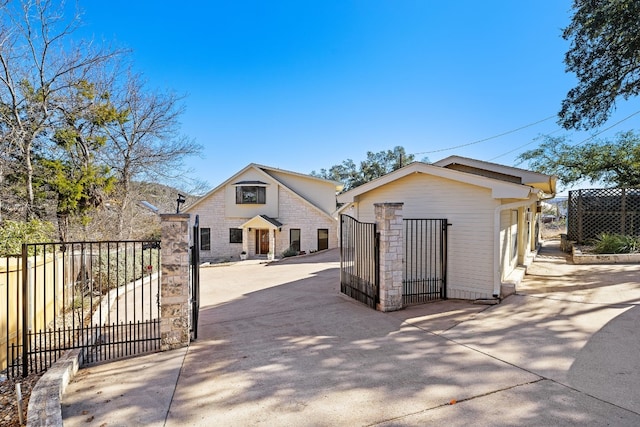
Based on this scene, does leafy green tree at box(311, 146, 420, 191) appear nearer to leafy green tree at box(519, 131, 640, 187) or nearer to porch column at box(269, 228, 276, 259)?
porch column at box(269, 228, 276, 259)

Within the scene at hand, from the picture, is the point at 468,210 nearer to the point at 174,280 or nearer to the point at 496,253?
the point at 496,253

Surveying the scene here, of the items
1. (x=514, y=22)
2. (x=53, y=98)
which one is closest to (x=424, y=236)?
(x=514, y=22)

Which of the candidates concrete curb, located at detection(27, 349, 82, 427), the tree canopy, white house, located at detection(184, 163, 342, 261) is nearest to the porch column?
white house, located at detection(184, 163, 342, 261)

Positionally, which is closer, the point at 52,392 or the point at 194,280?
the point at 52,392

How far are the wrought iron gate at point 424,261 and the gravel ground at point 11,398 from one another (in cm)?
618

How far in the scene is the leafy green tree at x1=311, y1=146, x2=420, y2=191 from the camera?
117ft

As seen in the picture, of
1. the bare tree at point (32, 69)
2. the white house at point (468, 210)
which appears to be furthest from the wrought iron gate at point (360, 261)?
the bare tree at point (32, 69)

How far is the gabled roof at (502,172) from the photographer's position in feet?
28.7

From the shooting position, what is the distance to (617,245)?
10023 millimetres

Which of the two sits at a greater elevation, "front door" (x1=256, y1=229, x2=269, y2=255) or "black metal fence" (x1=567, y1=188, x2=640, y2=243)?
"black metal fence" (x1=567, y1=188, x2=640, y2=243)

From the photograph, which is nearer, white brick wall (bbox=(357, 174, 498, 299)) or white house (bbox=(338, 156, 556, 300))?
white house (bbox=(338, 156, 556, 300))

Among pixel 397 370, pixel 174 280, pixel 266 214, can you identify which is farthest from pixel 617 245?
pixel 266 214

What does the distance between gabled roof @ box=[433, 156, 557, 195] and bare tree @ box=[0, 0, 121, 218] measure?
13858 millimetres

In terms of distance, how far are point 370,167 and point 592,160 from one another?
840 inches
